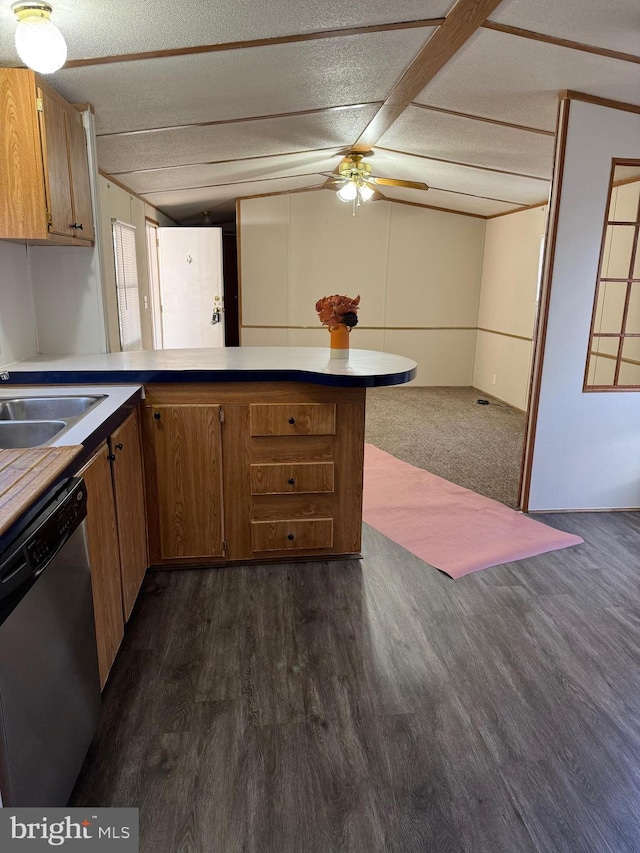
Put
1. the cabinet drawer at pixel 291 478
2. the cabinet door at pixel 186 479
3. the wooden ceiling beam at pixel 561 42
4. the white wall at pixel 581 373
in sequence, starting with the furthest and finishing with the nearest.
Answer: the white wall at pixel 581 373
the cabinet drawer at pixel 291 478
the cabinet door at pixel 186 479
the wooden ceiling beam at pixel 561 42

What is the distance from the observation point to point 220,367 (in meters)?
2.71

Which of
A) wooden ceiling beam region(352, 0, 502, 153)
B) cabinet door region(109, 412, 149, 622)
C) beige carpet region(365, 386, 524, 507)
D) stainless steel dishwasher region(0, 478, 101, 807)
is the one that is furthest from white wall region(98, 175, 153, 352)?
beige carpet region(365, 386, 524, 507)

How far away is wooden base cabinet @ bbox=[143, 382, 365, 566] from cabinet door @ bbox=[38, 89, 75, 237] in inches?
31.2

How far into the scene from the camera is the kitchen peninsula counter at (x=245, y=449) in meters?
2.64

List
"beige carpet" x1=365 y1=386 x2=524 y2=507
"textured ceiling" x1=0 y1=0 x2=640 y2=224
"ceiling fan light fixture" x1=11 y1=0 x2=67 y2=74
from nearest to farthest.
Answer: "ceiling fan light fixture" x1=11 y1=0 x2=67 y2=74
"textured ceiling" x1=0 y1=0 x2=640 y2=224
"beige carpet" x1=365 y1=386 x2=524 y2=507

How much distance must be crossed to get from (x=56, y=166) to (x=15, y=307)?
750 mm

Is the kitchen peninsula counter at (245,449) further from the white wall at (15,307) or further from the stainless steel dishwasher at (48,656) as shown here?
the stainless steel dishwasher at (48,656)

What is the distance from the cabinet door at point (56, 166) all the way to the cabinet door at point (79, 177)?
0.21 feet

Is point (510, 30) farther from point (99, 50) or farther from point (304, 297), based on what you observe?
point (304, 297)

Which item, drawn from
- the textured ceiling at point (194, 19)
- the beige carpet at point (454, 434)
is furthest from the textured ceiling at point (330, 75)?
the beige carpet at point (454, 434)

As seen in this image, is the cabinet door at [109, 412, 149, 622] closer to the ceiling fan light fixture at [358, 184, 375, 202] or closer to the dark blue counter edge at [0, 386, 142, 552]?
the dark blue counter edge at [0, 386, 142, 552]

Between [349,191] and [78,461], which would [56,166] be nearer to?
[78,461]

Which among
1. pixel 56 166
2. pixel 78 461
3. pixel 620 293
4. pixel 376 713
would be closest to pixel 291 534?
pixel 376 713

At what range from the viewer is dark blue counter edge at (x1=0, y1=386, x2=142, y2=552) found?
1224mm
